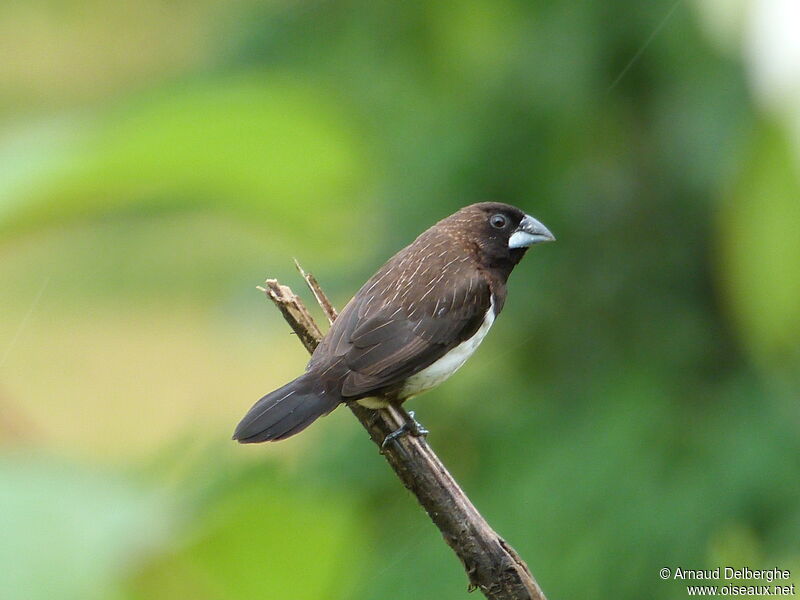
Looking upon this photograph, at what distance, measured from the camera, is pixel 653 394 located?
13.6 feet

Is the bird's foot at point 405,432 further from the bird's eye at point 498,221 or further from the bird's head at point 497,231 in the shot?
the bird's eye at point 498,221

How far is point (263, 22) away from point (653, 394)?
2505 millimetres

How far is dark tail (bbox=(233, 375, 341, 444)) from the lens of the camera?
2404 millimetres

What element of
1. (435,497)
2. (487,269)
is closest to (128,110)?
(435,497)

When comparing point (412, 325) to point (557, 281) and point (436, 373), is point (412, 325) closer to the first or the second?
point (436, 373)

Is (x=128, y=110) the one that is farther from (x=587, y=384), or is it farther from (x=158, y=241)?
(x=587, y=384)

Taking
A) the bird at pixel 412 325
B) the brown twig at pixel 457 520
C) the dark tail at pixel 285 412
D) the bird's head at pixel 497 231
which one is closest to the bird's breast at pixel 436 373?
the bird at pixel 412 325

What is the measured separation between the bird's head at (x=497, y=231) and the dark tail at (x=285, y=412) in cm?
94

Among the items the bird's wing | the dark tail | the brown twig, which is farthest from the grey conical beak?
the dark tail

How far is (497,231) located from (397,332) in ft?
2.33

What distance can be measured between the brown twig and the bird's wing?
Result: 158 mm

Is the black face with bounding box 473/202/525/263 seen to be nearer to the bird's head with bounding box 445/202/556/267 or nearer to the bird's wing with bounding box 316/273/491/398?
the bird's head with bounding box 445/202/556/267

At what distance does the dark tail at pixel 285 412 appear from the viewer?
2.40m

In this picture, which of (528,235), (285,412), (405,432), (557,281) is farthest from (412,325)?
(557,281)
